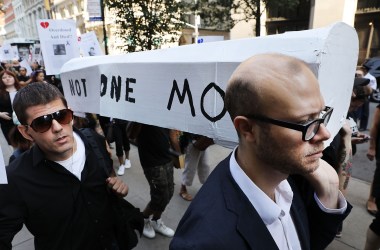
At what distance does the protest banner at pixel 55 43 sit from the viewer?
14.6 ft

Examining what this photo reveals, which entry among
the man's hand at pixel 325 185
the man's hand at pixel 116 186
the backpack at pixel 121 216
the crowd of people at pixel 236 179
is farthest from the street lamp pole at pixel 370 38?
the man's hand at pixel 116 186

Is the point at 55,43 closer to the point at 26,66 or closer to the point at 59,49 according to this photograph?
the point at 59,49

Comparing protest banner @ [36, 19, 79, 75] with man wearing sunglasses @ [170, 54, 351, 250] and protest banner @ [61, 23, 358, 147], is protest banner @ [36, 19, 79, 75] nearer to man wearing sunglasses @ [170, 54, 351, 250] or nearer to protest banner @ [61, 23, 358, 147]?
protest banner @ [61, 23, 358, 147]

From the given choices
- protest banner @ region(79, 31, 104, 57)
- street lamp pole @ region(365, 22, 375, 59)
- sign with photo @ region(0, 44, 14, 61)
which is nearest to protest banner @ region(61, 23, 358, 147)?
protest banner @ region(79, 31, 104, 57)

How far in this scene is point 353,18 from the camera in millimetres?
15047

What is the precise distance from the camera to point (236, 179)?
42.0 inches

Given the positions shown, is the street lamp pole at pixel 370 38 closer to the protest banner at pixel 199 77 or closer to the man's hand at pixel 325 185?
the protest banner at pixel 199 77

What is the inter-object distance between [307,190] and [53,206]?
1384mm

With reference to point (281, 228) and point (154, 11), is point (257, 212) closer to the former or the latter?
point (281, 228)

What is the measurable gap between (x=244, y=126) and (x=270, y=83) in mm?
195

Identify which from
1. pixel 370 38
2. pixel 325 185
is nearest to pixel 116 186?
pixel 325 185

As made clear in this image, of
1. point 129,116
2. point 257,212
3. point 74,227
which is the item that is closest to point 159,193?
point 129,116

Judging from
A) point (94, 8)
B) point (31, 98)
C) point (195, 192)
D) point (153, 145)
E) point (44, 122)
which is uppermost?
point (94, 8)

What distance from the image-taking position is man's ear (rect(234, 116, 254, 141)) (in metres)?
1.02
